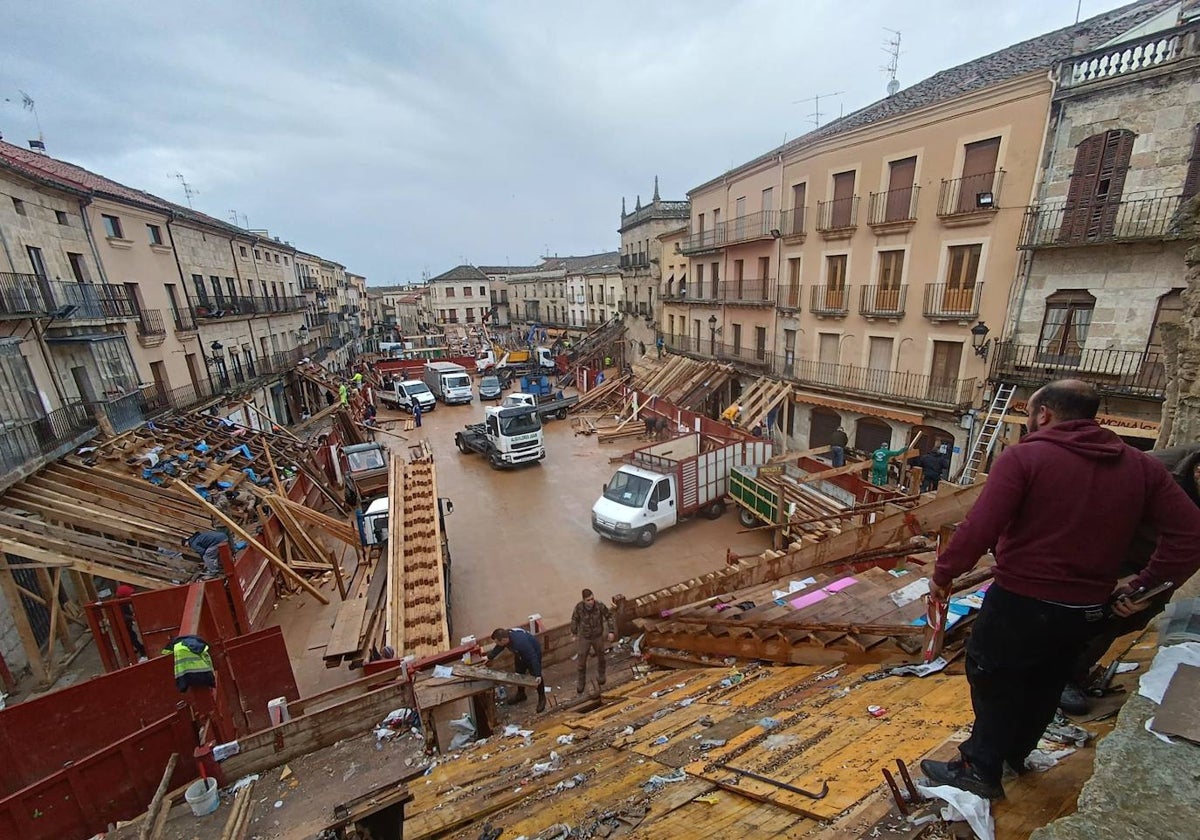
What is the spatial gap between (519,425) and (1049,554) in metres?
18.1

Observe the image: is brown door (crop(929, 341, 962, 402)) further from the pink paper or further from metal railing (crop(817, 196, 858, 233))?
the pink paper

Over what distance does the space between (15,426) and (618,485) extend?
46.0 feet

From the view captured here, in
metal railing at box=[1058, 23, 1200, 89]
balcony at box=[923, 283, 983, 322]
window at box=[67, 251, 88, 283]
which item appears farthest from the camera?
window at box=[67, 251, 88, 283]

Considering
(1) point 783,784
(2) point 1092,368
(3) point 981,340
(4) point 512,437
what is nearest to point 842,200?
(3) point 981,340

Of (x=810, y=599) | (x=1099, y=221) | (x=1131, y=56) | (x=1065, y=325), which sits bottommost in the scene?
(x=810, y=599)

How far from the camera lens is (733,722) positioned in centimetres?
428

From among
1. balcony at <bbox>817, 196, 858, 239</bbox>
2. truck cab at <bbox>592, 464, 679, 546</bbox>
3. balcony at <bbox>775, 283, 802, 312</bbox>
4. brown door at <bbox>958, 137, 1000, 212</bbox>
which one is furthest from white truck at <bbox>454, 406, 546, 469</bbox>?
brown door at <bbox>958, 137, 1000, 212</bbox>

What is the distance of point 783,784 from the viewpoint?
2971 mm

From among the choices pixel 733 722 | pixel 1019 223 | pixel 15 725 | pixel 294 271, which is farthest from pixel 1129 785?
pixel 294 271

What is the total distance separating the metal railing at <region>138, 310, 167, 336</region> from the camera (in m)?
18.3

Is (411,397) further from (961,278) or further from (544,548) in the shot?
(961,278)

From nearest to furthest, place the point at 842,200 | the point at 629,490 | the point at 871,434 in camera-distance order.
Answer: the point at 629,490 < the point at 842,200 < the point at 871,434

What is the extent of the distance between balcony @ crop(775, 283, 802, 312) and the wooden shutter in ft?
33.5

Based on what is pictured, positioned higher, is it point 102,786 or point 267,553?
point 267,553
